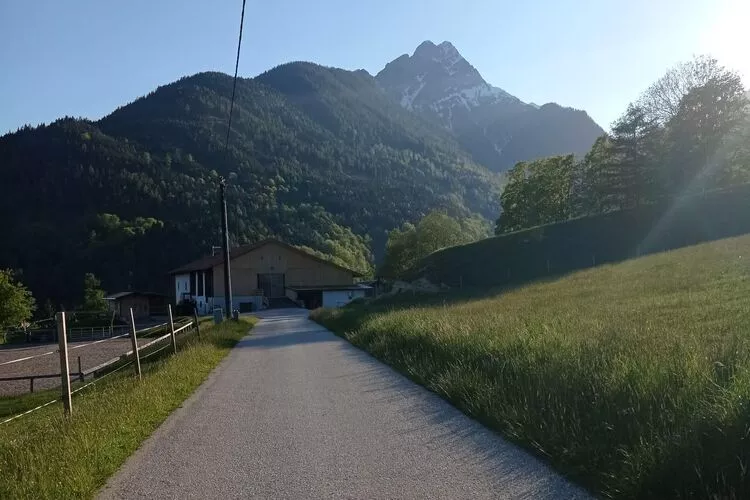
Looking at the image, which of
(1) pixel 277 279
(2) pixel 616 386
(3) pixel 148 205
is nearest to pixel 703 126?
(1) pixel 277 279

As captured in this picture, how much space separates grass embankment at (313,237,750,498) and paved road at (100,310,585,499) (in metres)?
0.40

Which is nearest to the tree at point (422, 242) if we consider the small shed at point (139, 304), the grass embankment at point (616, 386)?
the small shed at point (139, 304)

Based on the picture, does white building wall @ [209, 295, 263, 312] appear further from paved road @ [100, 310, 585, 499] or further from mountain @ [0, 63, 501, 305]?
paved road @ [100, 310, 585, 499]

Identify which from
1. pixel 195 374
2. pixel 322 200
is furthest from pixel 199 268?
pixel 322 200

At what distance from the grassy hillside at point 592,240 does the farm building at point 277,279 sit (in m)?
20.0

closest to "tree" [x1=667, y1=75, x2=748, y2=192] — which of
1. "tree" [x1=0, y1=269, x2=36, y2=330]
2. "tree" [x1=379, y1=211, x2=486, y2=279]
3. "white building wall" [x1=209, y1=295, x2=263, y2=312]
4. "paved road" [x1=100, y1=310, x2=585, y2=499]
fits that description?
"tree" [x1=379, y1=211, x2=486, y2=279]

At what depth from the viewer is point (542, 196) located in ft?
254

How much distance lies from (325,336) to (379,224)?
153 metres

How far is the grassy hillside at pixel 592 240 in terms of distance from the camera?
151ft

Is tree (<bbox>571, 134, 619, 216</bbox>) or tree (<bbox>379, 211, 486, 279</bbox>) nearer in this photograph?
tree (<bbox>571, 134, 619, 216</bbox>)

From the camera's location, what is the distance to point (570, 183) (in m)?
78.6

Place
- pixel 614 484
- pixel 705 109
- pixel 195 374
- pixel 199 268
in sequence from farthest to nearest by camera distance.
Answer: pixel 199 268, pixel 705 109, pixel 195 374, pixel 614 484

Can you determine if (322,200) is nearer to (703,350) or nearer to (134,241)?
(134,241)

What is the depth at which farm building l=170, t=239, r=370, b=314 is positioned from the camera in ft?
236
